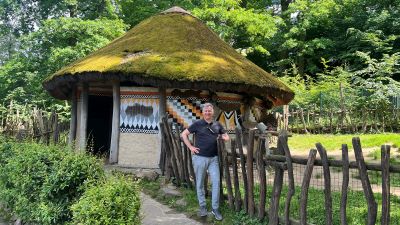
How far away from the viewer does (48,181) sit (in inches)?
200

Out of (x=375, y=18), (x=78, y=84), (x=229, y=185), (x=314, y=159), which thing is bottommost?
(x=229, y=185)

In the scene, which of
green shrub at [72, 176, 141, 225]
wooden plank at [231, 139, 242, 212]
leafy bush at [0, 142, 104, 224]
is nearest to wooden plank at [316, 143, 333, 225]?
wooden plank at [231, 139, 242, 212]

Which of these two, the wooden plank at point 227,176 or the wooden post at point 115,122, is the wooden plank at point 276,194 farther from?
the wooden post at point 115,122

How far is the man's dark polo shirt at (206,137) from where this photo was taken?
581 centimetres

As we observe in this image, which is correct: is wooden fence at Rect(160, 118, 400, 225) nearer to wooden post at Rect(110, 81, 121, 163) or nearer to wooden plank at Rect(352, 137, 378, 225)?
wooden plank at Rect(352, 137, 378, 225)

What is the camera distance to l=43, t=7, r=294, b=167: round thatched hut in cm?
923

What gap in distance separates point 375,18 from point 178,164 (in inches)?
783

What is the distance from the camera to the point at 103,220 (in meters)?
4.03

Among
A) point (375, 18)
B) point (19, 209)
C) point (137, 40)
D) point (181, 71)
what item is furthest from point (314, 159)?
point (375, 18)

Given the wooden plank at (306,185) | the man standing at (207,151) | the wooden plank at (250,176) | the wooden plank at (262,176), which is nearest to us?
the wooden plank at (306,185)

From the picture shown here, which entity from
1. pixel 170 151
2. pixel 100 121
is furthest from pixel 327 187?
pixel 100 121

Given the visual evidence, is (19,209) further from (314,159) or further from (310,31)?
(310,31)

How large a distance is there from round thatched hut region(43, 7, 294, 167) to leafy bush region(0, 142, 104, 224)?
362cm

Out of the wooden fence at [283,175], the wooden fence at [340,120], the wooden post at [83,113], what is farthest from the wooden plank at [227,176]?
the wooden fence at [340,120]
